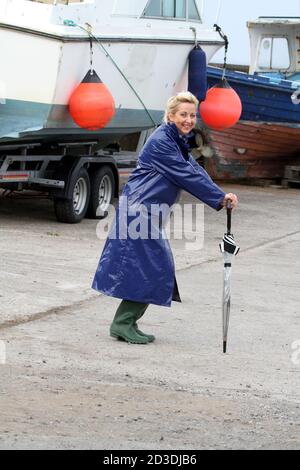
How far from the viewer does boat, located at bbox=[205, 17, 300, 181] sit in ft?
61.5

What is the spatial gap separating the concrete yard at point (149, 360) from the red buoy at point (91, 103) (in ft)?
4.79

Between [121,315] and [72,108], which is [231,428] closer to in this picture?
[121,315]

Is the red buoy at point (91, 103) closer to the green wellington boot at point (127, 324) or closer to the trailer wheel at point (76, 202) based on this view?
the trailer wheel at point (76, 202)

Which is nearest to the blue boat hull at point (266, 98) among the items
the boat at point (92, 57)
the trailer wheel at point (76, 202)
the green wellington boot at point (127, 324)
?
the boat at point (92, 57)

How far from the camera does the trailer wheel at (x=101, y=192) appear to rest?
13906 millimetres

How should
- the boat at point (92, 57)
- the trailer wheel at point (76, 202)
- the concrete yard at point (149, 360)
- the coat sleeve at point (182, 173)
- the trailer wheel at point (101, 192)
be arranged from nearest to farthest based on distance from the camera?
the concrete yard at point (149, 360), the coat sleeve at point (182, 173), the boat at point (92, 57), the trailer wheel at point (76, 202), the trailer wheel at point (101, 192)

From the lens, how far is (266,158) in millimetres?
19656

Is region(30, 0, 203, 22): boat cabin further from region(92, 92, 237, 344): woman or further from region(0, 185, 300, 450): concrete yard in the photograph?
region(92, 92, 237, 344): woman

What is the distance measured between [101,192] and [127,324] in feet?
21.5

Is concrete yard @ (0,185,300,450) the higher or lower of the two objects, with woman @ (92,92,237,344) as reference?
lower

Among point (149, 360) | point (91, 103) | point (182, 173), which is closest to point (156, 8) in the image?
point (91, 103)

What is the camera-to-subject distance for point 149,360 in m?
7.39

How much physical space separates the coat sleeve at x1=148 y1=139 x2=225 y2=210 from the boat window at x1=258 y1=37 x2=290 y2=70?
42.9 feet

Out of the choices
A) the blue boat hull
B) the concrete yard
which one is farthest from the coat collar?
the blue boat hull
